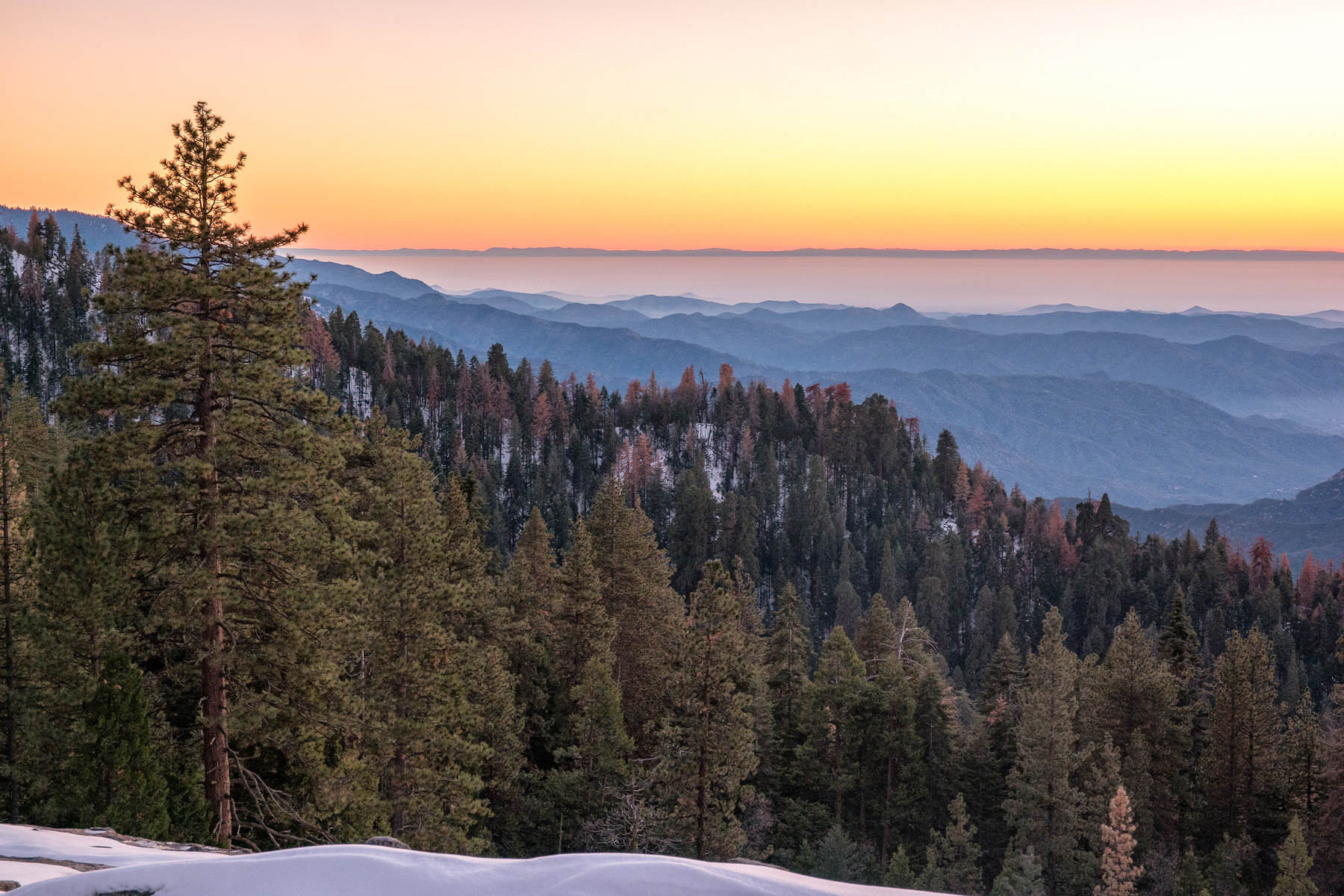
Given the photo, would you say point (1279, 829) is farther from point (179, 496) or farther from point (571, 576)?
point (179, 496)

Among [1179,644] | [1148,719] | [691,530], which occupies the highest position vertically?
[1179,644]

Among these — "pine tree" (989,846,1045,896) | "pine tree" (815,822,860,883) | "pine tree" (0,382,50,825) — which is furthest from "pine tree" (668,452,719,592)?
"pine tree" (0,382,50,825)

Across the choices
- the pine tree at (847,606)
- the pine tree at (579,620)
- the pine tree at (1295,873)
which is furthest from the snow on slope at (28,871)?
the pine tree at (847,606)

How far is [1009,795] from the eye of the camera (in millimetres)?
45312

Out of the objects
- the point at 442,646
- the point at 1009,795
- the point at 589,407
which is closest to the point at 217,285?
the point at 442,646

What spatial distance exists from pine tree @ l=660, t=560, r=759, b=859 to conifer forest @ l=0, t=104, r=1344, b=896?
119 millimetres

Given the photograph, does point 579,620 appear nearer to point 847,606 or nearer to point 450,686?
point 450,686

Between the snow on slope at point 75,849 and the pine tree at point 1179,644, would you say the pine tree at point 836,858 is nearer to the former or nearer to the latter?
the pine tree at point 1179,644

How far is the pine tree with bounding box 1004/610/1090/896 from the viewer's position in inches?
1604

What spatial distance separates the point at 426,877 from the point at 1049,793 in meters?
43.8

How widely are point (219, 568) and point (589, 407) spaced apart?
16998 centimetres

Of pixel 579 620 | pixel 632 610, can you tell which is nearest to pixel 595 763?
pixel 579 620

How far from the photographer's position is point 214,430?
15508 millimetres

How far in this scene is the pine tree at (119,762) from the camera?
14445mm
